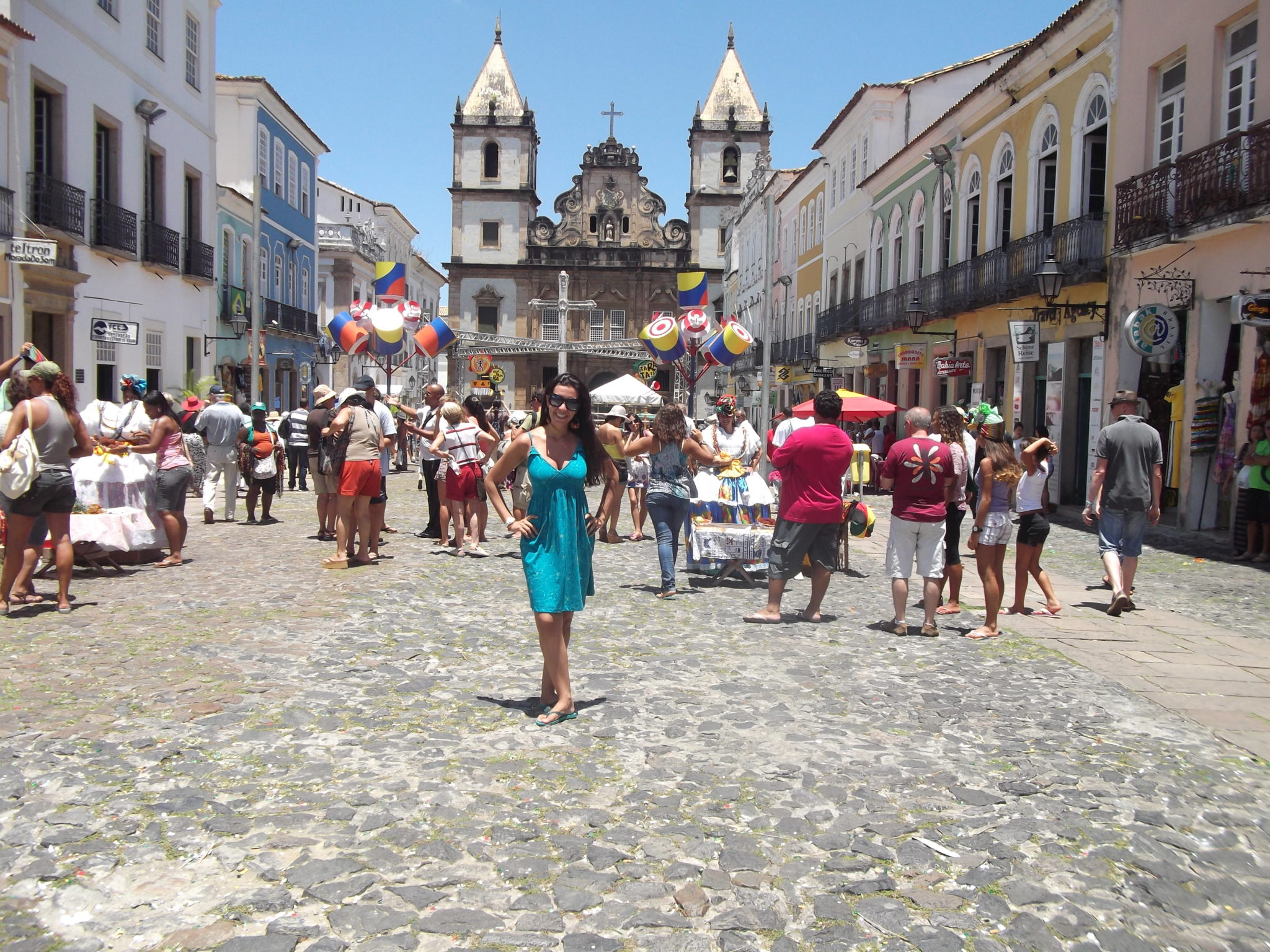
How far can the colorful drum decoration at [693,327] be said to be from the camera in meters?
19.2

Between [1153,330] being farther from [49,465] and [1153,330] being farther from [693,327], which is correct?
[49,465]

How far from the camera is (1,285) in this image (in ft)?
54.0

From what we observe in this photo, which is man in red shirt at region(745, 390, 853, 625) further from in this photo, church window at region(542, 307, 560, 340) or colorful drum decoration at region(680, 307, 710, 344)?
church window at region(542, 307, 560, 340)

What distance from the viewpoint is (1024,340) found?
62.7 feet

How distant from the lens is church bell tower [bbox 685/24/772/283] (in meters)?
68.9

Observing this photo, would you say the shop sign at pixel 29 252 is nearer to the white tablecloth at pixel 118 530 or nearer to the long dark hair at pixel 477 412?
the white tablecloth at pixel 118 530

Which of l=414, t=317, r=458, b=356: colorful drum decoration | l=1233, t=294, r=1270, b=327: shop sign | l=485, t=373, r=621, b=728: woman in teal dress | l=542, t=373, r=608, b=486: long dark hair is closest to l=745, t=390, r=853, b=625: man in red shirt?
l=542, t=373, r=608, b=486: long dark hair

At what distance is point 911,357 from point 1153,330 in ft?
32.4

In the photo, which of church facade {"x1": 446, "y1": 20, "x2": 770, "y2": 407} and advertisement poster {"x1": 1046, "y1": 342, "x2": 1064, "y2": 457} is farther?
church facade {"x1": 446, "y1": 20, "x2": 770, "y2": 407}

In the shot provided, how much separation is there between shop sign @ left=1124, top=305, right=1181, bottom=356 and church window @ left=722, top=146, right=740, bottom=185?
56.4 meters

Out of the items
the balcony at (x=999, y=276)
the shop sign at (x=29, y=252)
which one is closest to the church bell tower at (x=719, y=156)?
the balcony at (x=999, y=276)

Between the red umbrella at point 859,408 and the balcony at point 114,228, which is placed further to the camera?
the balcony at point 114,228

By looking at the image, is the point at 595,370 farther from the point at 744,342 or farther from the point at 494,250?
the point at 744,342

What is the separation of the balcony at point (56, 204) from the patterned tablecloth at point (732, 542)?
41.8ft
